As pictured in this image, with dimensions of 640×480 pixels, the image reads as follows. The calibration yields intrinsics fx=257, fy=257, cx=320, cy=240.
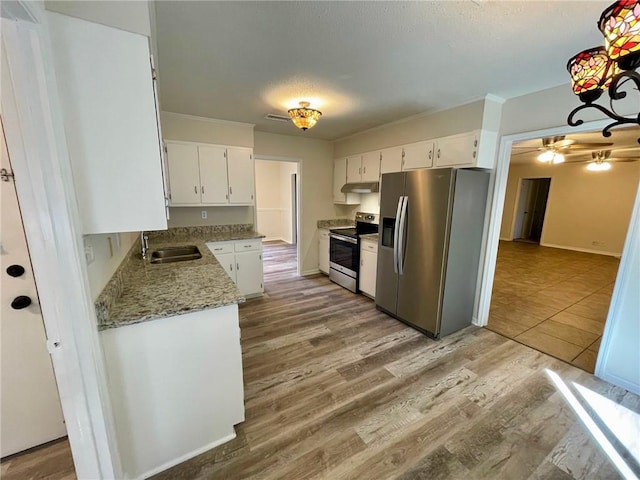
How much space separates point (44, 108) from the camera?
0.89 m

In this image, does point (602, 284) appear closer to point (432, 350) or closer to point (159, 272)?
point (432, 350)

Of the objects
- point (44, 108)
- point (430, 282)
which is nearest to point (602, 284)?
point (430, 282)

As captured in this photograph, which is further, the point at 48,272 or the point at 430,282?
the point at 430,282

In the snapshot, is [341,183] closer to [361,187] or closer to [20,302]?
[361,187]

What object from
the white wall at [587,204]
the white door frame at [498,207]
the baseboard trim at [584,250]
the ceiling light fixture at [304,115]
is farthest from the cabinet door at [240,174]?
the baseboard trim at [584,250]

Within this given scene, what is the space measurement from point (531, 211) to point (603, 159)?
335cm

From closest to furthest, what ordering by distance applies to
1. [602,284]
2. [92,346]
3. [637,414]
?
[92,346] → [637,414] → [602,284]

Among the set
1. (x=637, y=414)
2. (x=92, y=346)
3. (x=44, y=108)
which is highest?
(x=44, y=108)

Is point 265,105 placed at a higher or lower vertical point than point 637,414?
higher

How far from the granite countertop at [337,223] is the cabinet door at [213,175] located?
194 centimetres

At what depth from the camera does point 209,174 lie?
3.59m

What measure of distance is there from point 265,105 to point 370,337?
2.88m

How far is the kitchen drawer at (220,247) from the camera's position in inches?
134

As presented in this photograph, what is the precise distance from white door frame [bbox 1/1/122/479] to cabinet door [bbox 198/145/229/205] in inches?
105
